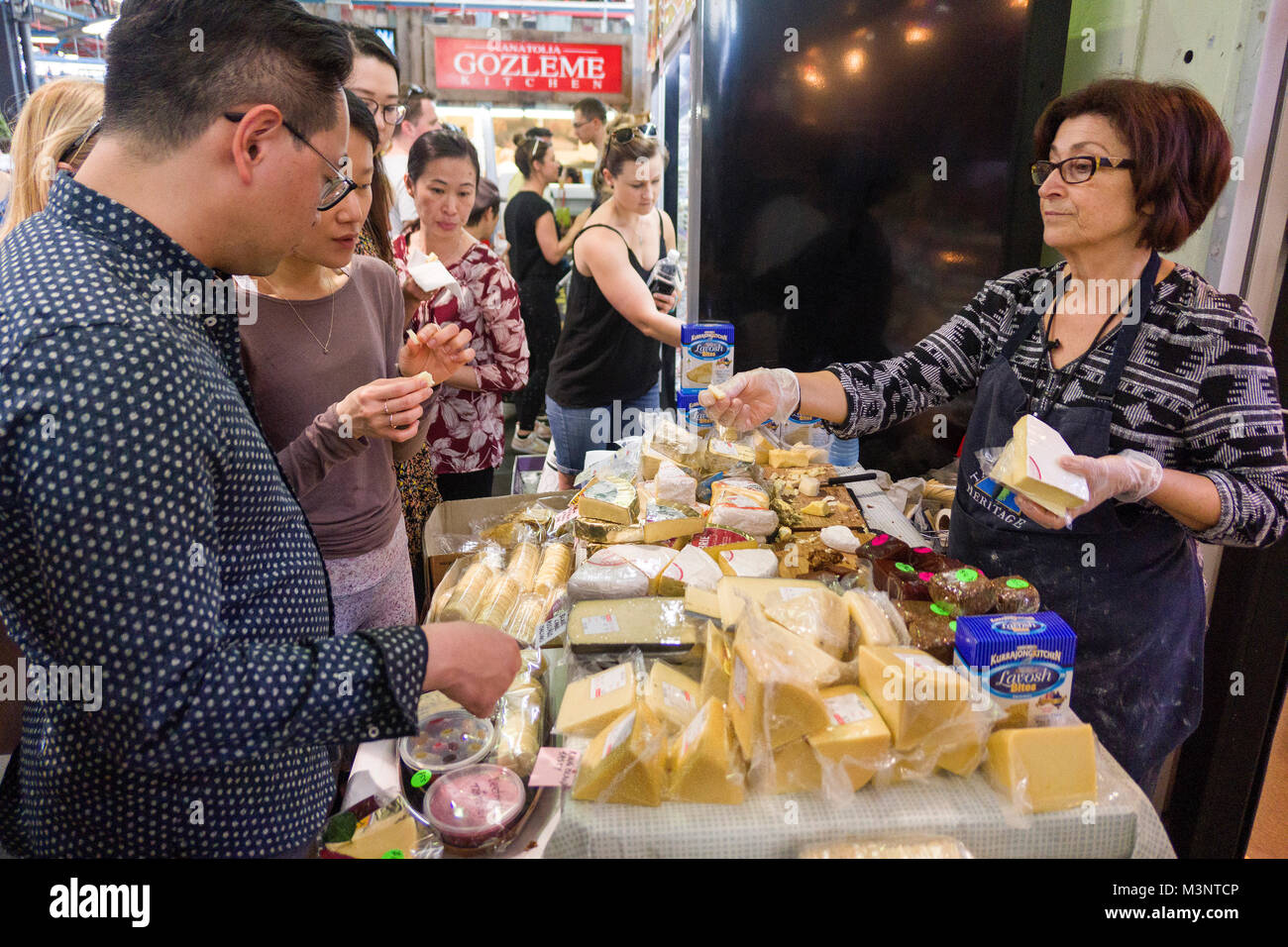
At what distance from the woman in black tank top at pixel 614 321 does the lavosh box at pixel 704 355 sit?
A: 953mm

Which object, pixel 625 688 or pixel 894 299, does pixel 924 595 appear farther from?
pixel 894 299

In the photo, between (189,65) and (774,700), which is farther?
(774,700)

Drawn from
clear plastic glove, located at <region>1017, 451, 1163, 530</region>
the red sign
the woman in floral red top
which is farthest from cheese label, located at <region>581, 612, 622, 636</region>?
the red sign

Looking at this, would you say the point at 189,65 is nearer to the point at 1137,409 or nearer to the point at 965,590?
the point at 965,590

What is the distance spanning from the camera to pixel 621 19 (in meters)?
9.84

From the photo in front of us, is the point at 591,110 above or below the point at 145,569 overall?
above

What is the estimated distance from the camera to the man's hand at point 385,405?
5.63 ft

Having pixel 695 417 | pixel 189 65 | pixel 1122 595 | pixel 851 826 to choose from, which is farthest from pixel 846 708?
pixel 695 417

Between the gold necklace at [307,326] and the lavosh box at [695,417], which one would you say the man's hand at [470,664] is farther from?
the lavosh box at [695,417]

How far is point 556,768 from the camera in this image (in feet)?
4.02

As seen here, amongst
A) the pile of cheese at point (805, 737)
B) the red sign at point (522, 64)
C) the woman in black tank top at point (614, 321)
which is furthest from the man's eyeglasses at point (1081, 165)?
the red sign at point (522, 64)

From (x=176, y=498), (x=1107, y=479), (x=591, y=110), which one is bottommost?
(x=1107, y=479)

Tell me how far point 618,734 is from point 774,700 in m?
0.24
